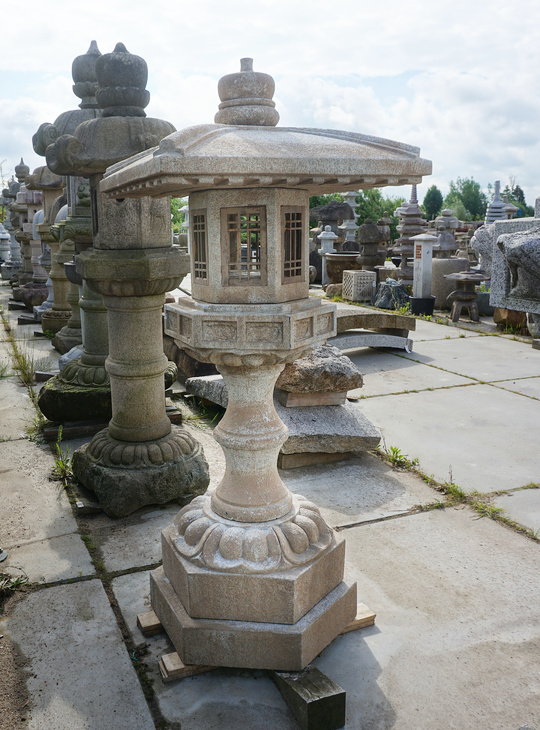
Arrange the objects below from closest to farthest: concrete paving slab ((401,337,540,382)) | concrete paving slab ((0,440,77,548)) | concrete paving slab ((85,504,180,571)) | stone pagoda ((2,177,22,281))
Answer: concrete paving slab ((85,504,180,571)), concrete paving slab ((0,440,77,548)), concrete paving slab ((401,337,540,382)), stone pagoda ((2,177,22,281))

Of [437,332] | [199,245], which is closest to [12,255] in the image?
[437,332]

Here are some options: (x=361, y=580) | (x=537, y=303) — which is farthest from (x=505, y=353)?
(x=361, y=580)

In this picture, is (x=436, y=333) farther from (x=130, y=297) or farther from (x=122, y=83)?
(x=130, y=297)

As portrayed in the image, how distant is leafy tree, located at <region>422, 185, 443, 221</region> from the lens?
152ft

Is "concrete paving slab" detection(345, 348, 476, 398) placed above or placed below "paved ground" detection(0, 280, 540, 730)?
above

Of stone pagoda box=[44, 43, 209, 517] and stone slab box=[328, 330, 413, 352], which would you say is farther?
stone slab box=[328, 330, 413, 352]

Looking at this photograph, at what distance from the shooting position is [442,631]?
107 inches

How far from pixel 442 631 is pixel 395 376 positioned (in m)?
4.28

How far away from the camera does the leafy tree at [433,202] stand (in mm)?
46438

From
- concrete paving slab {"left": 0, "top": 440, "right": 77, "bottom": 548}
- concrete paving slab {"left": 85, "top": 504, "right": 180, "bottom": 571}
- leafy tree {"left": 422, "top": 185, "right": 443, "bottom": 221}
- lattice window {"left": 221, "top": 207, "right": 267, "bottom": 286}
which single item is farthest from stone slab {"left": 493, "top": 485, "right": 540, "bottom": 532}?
leafy tree {"left": 422, "top": 185, "right": 443, "bottom": 221}

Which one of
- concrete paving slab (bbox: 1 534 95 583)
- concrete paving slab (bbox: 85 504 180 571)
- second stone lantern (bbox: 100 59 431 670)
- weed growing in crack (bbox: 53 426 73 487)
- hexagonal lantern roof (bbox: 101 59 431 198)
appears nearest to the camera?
hexagonal lantern roof (bbox: 101 59 431 198)

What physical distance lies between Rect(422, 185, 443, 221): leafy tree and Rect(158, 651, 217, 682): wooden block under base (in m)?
46.8

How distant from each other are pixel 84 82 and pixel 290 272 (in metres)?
4.73

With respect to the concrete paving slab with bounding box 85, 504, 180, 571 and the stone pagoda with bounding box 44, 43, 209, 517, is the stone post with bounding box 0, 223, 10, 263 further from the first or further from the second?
the concrete paving slab with bounding box 85, 504, 180, 571
